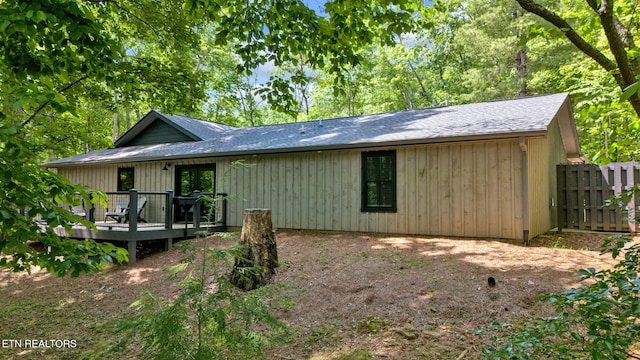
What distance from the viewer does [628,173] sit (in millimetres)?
8602

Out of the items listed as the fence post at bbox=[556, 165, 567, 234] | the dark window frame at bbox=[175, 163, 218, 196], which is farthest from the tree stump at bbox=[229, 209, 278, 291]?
the fence post at bbox=[556, 165, 567, 234]

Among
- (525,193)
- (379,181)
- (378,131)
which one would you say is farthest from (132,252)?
(525,193)

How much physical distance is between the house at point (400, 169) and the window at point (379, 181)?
2 cm

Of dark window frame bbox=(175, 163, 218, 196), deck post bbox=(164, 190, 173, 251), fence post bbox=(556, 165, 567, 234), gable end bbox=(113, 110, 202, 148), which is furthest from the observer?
gable end bbox=(113, 110, 202, 148)

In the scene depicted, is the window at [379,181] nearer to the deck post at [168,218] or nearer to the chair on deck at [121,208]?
the deck post at [168,218]

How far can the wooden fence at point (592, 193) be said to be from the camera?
340 inches

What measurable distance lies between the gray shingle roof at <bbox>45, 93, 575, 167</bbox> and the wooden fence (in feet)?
6.39

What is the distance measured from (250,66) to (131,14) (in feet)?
17.4

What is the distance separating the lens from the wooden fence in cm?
864

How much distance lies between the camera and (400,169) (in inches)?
344

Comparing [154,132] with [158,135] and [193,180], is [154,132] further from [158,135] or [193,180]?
[193,180]

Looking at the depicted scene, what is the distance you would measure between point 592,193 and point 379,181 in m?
5.23

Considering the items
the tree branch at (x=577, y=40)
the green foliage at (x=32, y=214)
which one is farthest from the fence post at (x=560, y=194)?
the green foliage at (x=32, y=214)

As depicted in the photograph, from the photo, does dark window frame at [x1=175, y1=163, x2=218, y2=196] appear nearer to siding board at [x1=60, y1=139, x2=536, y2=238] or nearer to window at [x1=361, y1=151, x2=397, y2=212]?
siding board at [x1=60, y1=139, x2=536, y2=238]
